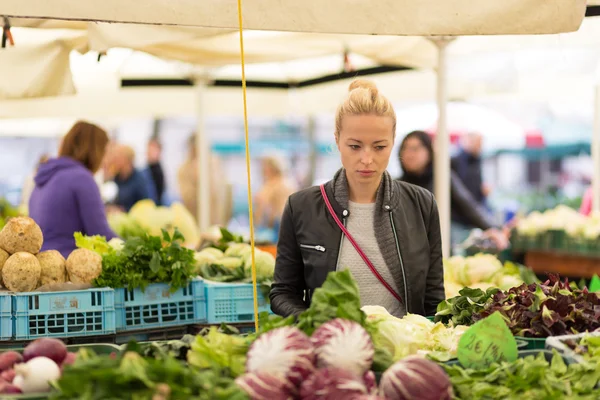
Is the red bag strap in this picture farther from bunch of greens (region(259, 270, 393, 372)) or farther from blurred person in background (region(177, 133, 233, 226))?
blurred person in background (region(177, 133, 233, 226))

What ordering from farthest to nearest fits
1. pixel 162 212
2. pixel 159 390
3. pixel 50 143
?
pixel 50 143, pixel 162 212, pixel 159 390

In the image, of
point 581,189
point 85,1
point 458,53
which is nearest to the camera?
point 85,1

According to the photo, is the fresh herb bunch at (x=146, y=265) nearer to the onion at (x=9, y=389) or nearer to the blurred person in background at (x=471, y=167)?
the onion at (x=9, y=389)

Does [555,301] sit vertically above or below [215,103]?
below

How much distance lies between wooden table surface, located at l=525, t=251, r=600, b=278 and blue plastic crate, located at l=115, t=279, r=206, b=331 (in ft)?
14.4

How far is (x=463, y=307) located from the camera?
10.3 feet

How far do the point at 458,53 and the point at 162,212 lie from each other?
3.47m

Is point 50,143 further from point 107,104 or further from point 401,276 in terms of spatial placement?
point 401,276

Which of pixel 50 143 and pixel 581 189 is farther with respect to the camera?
pixel 50 143

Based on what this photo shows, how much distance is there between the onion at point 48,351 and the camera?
234cm

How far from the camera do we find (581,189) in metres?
19.5

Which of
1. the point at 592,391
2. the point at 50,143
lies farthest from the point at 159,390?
the point at 50,143

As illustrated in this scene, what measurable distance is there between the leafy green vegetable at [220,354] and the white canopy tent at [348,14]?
1.48 metres

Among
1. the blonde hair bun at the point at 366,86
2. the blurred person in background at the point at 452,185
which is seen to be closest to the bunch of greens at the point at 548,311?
the blonde hair bun at the point at 366,86
